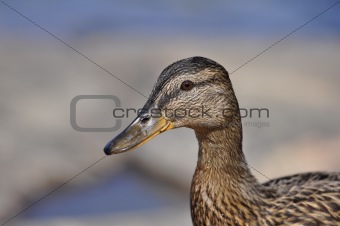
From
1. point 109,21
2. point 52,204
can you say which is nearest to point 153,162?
point 52,204

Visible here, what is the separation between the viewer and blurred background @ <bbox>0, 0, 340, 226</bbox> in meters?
8.06

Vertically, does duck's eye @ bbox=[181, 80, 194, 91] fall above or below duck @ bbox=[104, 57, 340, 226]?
above

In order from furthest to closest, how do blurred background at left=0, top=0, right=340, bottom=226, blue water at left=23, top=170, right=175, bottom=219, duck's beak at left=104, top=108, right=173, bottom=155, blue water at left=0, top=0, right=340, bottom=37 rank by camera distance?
blue water at left=0, top=0, right=340, bottom=37, blue water at left=23, top=170, right=175, bottom=219, blurred background at left=0, top=0, right=340, bottom=226, duck's beak at left=104, top=108, right=173, bottom=155

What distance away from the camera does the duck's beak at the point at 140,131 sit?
15.4 ft

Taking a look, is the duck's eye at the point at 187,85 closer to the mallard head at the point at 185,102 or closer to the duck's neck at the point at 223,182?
the mallard head at the point at 185,102

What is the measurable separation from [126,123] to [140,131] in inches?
159

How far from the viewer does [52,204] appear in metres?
8.47

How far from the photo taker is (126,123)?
8734 millimetres

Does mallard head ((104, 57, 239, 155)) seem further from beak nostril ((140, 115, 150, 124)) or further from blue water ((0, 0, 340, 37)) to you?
blue water ((0, 0, 340, 37))

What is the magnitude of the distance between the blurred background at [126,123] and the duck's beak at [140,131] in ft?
8.74

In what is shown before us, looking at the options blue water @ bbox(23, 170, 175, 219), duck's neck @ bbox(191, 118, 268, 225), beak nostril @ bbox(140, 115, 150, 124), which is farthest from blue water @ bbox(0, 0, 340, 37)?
beak nostril @ bbox(140, 115, 150, 124)

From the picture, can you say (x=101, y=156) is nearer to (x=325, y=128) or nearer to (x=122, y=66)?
(x=122, y=66)

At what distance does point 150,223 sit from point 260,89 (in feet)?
8.19

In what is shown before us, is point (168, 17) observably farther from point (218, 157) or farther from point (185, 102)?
point (185, 102)
